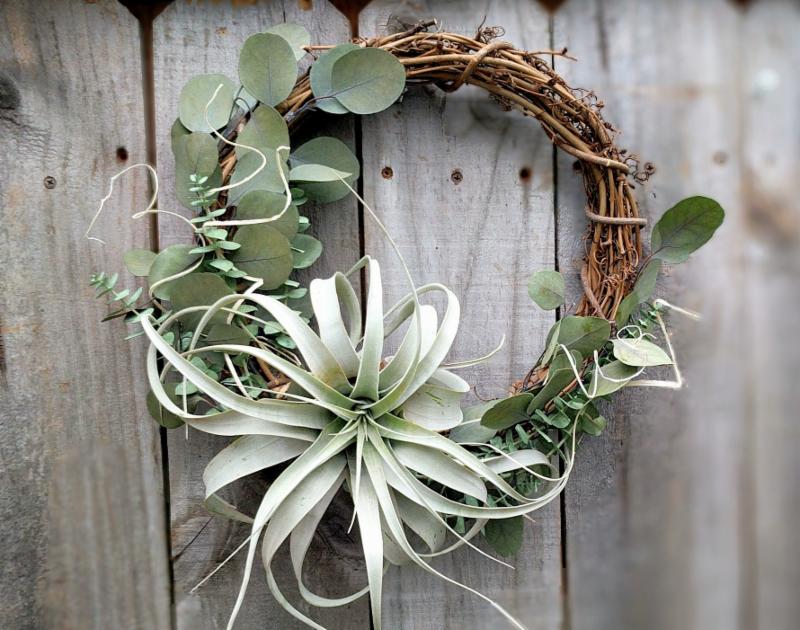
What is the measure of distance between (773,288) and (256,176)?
0.63m

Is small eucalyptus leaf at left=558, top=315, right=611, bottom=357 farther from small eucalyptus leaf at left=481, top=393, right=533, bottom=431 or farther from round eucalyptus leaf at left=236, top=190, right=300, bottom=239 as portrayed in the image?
round eucalyptus leaf at left=236, top=190, right=300, bottom=239

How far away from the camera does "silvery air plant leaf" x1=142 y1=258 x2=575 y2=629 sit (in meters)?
0.52

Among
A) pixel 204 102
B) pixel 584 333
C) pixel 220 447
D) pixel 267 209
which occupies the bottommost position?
pixel 220 447

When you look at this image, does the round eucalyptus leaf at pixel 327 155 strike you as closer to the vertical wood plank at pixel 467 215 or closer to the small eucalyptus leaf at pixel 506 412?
the vertical wood plank at pixel 467 215

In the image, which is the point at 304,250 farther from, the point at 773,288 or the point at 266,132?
the point at 773,288

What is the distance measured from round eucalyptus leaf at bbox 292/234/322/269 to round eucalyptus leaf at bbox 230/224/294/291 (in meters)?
0.03

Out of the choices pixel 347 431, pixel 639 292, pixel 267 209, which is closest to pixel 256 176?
pixel 267 209

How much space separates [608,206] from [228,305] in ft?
1.31

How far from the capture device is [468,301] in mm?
692

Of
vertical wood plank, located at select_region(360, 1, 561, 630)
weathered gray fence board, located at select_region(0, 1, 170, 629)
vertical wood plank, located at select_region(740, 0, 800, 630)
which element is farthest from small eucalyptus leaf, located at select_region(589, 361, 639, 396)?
weathered gray fence board, located at select_region(0, 1, 170, 629)

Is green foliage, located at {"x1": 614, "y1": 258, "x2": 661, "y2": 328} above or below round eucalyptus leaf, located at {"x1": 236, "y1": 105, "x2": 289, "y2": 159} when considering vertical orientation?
below

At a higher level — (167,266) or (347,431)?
(167,266)

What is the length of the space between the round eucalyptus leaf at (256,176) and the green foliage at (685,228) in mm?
375

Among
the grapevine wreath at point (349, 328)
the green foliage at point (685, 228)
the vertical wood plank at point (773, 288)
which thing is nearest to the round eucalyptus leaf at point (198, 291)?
the grapevine wreath at point (349, 328)
